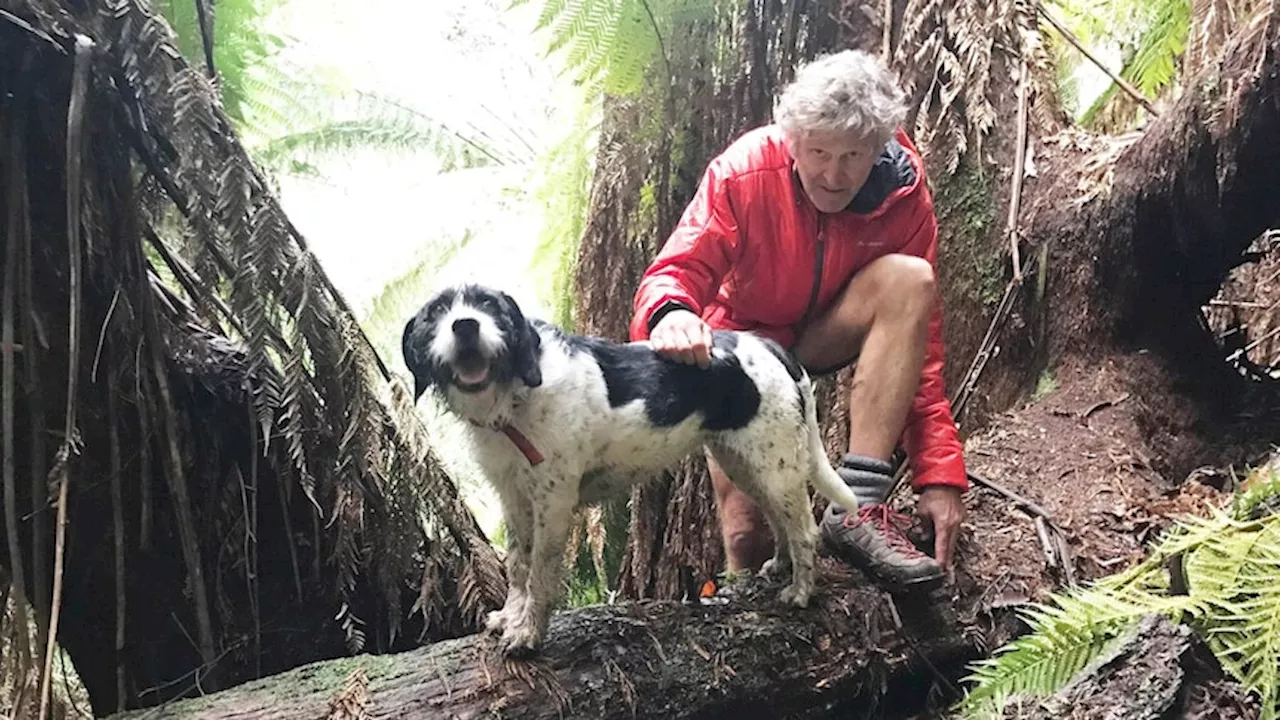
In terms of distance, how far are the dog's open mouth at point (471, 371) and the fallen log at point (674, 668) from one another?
2.12 ft

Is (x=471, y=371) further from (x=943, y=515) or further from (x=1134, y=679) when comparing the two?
(x=943, y=515)

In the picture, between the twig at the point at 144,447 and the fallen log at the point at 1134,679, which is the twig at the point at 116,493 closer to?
the twig at the point at 144,447

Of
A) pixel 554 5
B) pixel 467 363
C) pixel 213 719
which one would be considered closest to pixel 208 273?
pixel 467 363

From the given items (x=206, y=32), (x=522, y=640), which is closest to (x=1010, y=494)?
(x=522, y=640)

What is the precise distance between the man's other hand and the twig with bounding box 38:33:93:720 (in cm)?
225

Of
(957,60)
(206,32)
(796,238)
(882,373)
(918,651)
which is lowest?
(918,651)

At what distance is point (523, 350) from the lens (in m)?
2.27

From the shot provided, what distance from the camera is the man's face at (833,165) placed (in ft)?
8.96

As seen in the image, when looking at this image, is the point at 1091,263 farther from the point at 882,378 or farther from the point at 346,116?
the point at 346,116

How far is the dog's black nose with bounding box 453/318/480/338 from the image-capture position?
7.02ft

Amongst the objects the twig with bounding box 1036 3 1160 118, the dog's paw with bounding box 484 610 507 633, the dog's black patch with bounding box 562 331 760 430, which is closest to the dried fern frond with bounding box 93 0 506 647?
the dog's paw with bounding box 484 610 507 633

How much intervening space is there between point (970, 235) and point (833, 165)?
1517 mm

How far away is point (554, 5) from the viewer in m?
3.83

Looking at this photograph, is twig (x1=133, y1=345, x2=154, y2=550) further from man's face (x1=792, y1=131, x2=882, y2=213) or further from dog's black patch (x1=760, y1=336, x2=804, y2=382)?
man's face (x1=792, y1=131, x2=882, y2=213)
